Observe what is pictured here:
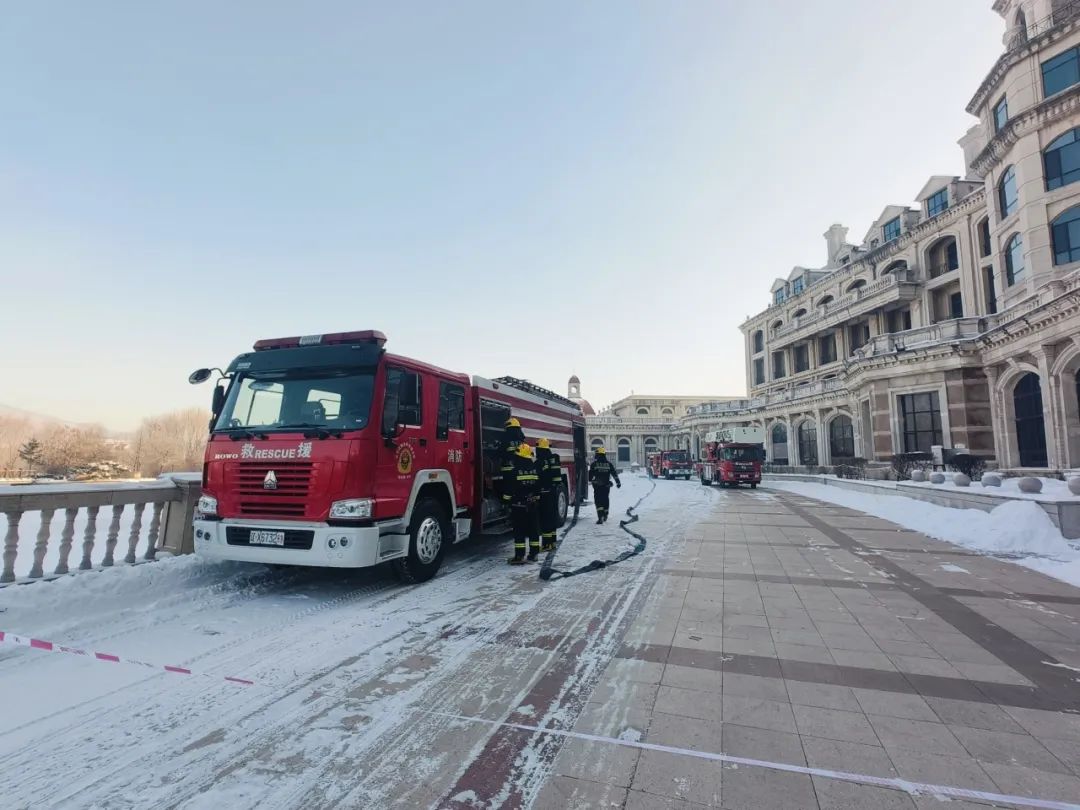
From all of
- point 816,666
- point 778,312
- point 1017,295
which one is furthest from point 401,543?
point 778,312

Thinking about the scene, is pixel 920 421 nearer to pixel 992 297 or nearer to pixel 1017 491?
pixel 992 297

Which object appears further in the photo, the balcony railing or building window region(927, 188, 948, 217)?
building window region(927, 188, 948, 217)

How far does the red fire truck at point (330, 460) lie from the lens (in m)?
5.80

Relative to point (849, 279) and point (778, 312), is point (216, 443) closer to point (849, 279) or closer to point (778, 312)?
point (849, 279)

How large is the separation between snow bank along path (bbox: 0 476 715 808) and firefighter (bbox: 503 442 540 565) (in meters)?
1.52

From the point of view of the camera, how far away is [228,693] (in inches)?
148

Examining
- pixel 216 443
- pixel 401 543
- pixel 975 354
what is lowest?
pixel 401 543

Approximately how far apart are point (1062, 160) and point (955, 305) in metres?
14.9

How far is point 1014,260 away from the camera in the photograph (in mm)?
24047

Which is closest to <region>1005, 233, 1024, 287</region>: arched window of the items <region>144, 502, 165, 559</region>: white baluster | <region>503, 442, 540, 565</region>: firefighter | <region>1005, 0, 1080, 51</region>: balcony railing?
<region>1005, 0, 1080, 51</region>: balcony railing

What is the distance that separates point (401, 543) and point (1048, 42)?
32.3 m

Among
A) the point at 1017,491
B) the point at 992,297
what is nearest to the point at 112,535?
the point at 1017,491

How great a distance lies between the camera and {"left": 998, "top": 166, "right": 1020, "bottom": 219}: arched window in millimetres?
23281

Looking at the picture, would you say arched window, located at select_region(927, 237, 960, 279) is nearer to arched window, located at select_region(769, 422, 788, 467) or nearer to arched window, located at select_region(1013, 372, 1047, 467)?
arched window, located at select_region(769, 422, 788, 467)
